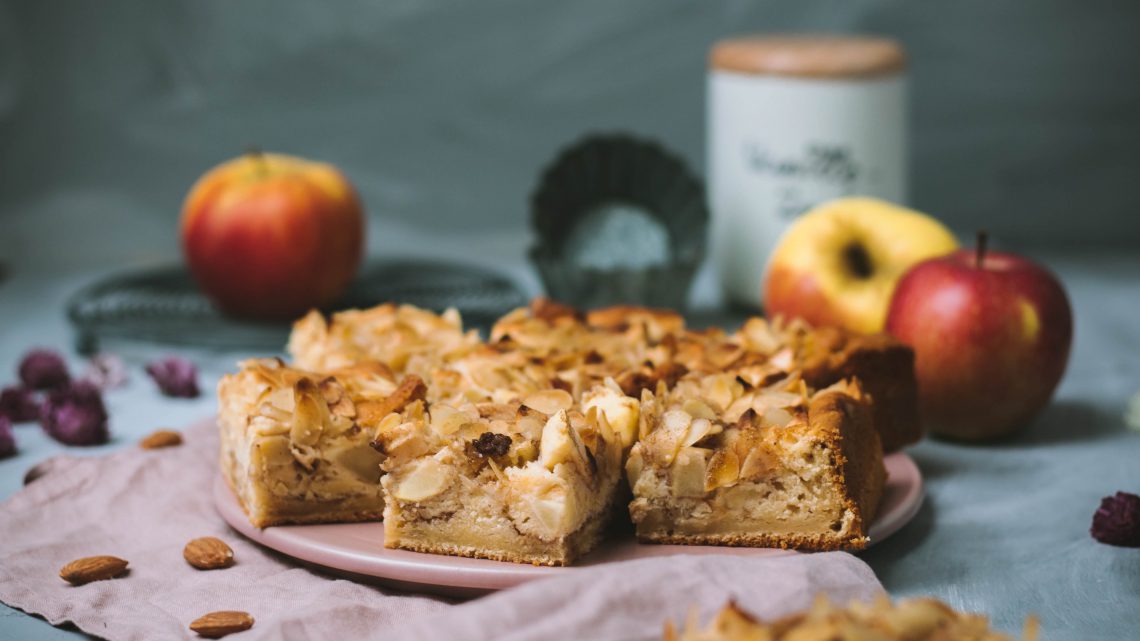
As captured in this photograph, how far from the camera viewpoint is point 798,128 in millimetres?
2930

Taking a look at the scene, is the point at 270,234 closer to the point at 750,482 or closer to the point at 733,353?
the point at 733,353

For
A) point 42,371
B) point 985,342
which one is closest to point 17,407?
point 42,371

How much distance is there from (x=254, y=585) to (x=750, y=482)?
607mm

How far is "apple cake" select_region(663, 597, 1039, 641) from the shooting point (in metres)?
1.17

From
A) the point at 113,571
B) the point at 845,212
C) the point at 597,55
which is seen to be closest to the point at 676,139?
the point at 597,55

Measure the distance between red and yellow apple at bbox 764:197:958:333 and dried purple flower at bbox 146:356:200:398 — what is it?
1.11 m

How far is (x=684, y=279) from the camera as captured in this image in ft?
9.61

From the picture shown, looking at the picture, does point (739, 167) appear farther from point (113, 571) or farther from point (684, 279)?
point (113, 571)

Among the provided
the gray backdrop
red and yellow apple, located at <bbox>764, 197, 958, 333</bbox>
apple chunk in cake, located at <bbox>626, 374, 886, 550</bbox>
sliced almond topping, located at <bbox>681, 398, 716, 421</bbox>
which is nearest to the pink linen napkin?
apple chunk in cake, located at <bbox>626, 374, 886, 550</bbox>

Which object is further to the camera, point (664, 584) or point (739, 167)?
point (739, 167)

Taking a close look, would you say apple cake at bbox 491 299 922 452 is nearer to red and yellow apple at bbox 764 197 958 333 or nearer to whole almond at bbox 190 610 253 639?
red and yellow apple at bbox 764 197 958 333

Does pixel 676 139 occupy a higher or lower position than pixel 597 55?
lower

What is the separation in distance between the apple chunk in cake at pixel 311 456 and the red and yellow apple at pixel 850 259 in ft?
3.44

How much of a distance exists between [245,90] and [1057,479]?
2.35 metres
